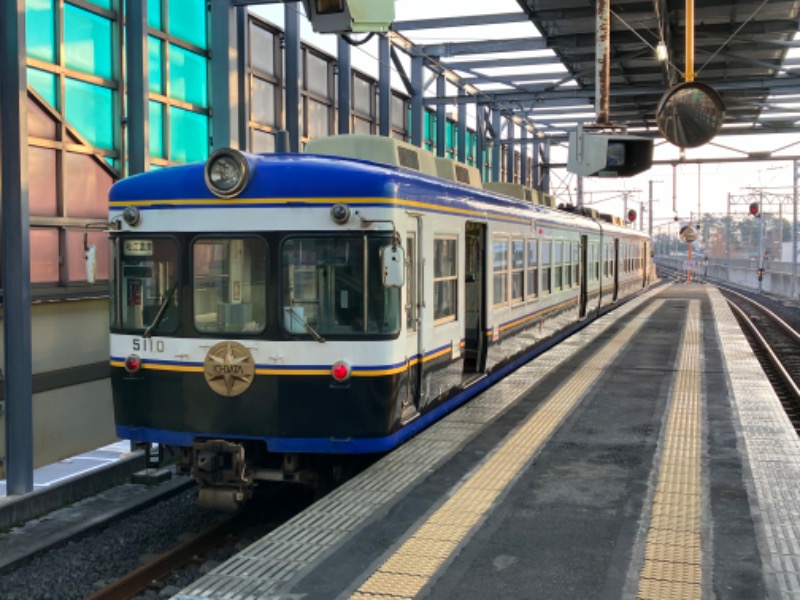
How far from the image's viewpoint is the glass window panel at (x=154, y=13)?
38.9 feet

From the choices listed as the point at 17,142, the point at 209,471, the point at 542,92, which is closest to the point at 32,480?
the point at 209,471

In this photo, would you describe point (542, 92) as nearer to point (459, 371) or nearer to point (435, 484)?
point (459, 371)

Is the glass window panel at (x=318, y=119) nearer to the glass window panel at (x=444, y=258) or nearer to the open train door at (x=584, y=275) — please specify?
the open train door at (x=584, y=275)

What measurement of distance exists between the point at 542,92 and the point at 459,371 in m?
15.5

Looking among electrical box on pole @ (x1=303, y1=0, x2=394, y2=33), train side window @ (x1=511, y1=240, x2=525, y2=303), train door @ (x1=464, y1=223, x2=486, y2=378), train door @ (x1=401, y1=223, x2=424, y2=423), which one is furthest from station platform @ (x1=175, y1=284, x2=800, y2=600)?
electrical box on pole @ (x1=303, y1=0, x2=394, y2=33)

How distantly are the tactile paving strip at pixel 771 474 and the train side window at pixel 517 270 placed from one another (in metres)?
2.92

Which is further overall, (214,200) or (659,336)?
(659,336)

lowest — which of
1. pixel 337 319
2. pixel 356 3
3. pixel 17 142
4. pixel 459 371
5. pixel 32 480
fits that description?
pixel 32 480

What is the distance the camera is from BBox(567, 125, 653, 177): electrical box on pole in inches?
440

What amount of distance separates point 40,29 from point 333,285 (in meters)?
5.87

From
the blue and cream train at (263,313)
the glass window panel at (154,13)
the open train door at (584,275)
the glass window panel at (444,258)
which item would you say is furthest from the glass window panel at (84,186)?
the open train door at (584,275)

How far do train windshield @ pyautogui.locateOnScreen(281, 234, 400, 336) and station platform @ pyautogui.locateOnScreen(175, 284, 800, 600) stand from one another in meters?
1.15

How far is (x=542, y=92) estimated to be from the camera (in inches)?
879

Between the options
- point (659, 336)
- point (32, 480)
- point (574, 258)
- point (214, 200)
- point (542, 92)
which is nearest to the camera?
point (214, 200)
